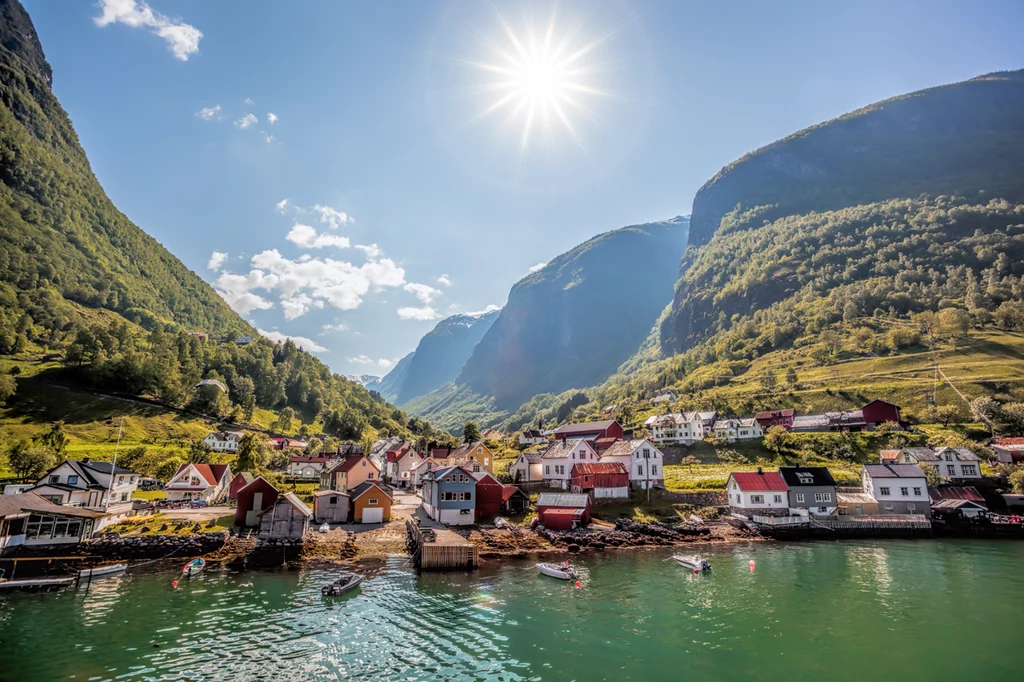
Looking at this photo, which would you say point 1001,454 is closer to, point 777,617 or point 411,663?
point 777,617

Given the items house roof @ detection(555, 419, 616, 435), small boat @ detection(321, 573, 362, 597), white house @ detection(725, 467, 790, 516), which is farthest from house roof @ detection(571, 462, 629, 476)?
house roof @ detection(555, 419, 616, 435)

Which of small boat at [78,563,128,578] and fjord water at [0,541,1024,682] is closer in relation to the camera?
fjord water at [0,541,1024,682]

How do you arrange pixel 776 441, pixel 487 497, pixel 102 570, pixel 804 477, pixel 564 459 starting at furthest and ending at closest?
1. pixel 776 441
2. pixel 564 459
3. pixel 804 477
4. pixel 487 497
5. pixel 102 570

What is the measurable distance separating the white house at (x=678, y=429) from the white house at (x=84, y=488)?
368ft

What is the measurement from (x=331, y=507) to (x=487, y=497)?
67.0ft

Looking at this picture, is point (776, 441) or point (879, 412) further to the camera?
point (879, 412)

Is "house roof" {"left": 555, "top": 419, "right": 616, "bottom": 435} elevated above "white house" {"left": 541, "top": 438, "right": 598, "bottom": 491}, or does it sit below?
above

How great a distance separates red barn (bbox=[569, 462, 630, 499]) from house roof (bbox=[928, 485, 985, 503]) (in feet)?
149

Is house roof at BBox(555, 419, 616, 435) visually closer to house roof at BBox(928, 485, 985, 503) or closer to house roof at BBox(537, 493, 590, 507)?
house roof at BBox(537, 493, 590, 507)

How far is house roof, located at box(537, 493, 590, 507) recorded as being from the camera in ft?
204

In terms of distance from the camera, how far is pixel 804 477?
68750mm

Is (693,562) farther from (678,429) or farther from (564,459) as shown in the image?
(678,429)

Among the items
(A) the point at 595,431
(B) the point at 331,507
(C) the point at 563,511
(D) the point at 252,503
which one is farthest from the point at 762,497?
(D) the point at 252,503

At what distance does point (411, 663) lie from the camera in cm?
2512
